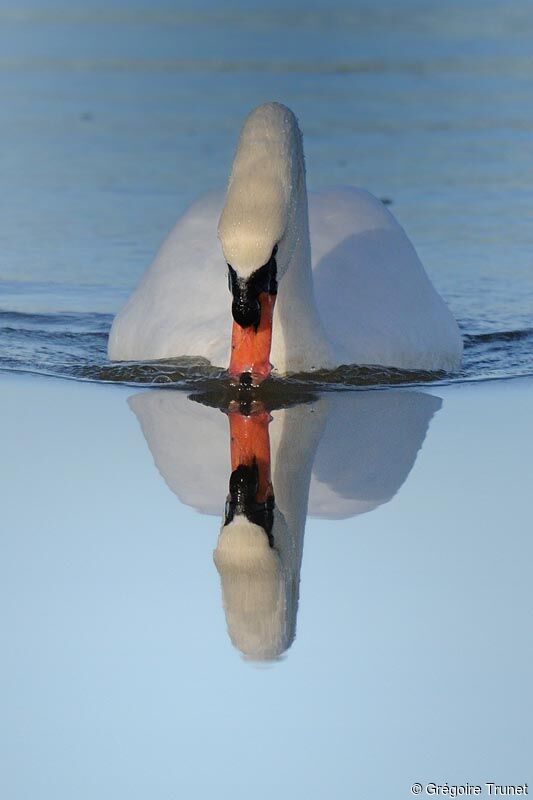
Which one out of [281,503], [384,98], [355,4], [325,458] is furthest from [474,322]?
[355,4]

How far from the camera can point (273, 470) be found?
7.96 metres

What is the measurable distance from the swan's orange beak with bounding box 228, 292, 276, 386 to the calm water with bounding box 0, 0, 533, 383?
75 centimetres

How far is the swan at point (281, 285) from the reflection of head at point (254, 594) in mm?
1784

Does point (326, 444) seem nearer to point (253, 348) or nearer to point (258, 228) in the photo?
point (253, 348)

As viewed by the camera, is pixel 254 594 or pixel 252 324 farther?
pixel 252 324

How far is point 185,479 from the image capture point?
793 cm

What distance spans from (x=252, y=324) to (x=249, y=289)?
230mm

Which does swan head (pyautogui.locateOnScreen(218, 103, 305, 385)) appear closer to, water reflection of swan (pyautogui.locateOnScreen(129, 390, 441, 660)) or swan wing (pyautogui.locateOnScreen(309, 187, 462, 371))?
water reflection of swan (pyautogui.locateOnScreen(129, 390, 441, 660))

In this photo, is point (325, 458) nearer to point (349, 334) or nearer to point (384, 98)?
point (349, 334)

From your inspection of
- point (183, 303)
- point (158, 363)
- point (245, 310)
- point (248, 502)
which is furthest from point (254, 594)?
point (183, 303)

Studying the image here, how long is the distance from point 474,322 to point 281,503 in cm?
439

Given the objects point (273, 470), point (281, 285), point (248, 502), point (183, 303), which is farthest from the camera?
point (183, 303)

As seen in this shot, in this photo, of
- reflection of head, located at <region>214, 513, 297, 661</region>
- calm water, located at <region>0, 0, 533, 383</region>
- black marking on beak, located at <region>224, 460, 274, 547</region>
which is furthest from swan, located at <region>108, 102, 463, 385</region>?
reflection of head, located at <region>214, 513, 297, 661</region>

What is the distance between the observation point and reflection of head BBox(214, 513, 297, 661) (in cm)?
615
